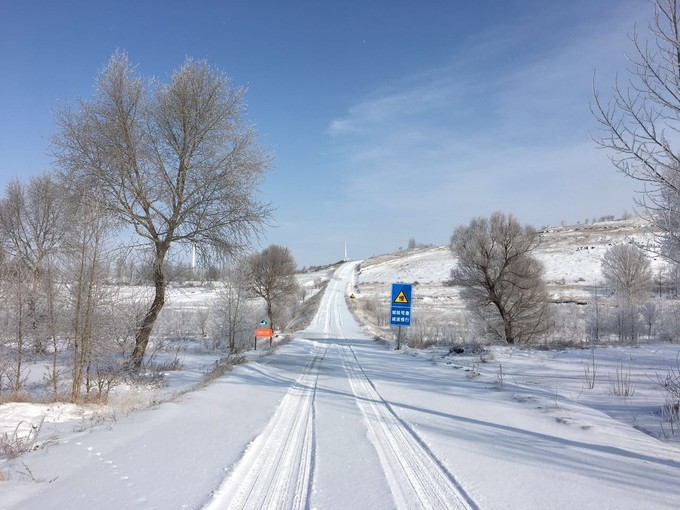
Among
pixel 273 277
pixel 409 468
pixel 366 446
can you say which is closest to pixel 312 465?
pixel 366 446

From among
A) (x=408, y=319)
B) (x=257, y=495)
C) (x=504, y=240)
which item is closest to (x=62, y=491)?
(x=257, y=495)

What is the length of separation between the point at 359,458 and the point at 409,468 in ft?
1.90

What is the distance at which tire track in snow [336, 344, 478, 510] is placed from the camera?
3363mm

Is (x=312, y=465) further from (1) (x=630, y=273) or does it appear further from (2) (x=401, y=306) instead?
(1) (x=630, y=273)

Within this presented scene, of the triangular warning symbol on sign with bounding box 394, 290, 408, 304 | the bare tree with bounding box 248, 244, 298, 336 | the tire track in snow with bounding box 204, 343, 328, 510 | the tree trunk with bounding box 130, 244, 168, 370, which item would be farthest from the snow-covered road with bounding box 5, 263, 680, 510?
the bare tree with bounding box 248, 244, 298, 336

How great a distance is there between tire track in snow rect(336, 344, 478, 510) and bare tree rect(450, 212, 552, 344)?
2091cm

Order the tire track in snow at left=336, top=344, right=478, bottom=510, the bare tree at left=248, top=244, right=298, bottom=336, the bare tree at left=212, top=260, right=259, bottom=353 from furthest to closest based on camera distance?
the bare tree at left=248, top=244, right=298, bottom=336 < the bare tree at left=212, top=260, right=259, bottom=353 < the tire track in snow at left=336, top=344, right=478, bottom=510

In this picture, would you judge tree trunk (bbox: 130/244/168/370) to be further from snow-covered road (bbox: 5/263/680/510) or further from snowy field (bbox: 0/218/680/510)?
snow-covered road (bbox: 5/263/680/510)

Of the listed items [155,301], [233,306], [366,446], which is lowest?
[366,446]

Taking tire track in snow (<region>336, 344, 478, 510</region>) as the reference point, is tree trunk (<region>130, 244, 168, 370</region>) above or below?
above

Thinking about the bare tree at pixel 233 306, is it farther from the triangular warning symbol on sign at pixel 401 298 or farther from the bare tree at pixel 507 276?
the bare tree at pixel 507 276

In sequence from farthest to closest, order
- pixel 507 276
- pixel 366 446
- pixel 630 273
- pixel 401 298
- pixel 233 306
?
pixel 630 273 < pixel 233 306 < pixel 507 276 < pixel 401 298 < pixel 366 446

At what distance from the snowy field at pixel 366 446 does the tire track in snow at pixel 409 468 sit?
0.02m

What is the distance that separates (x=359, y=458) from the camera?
173 inches
